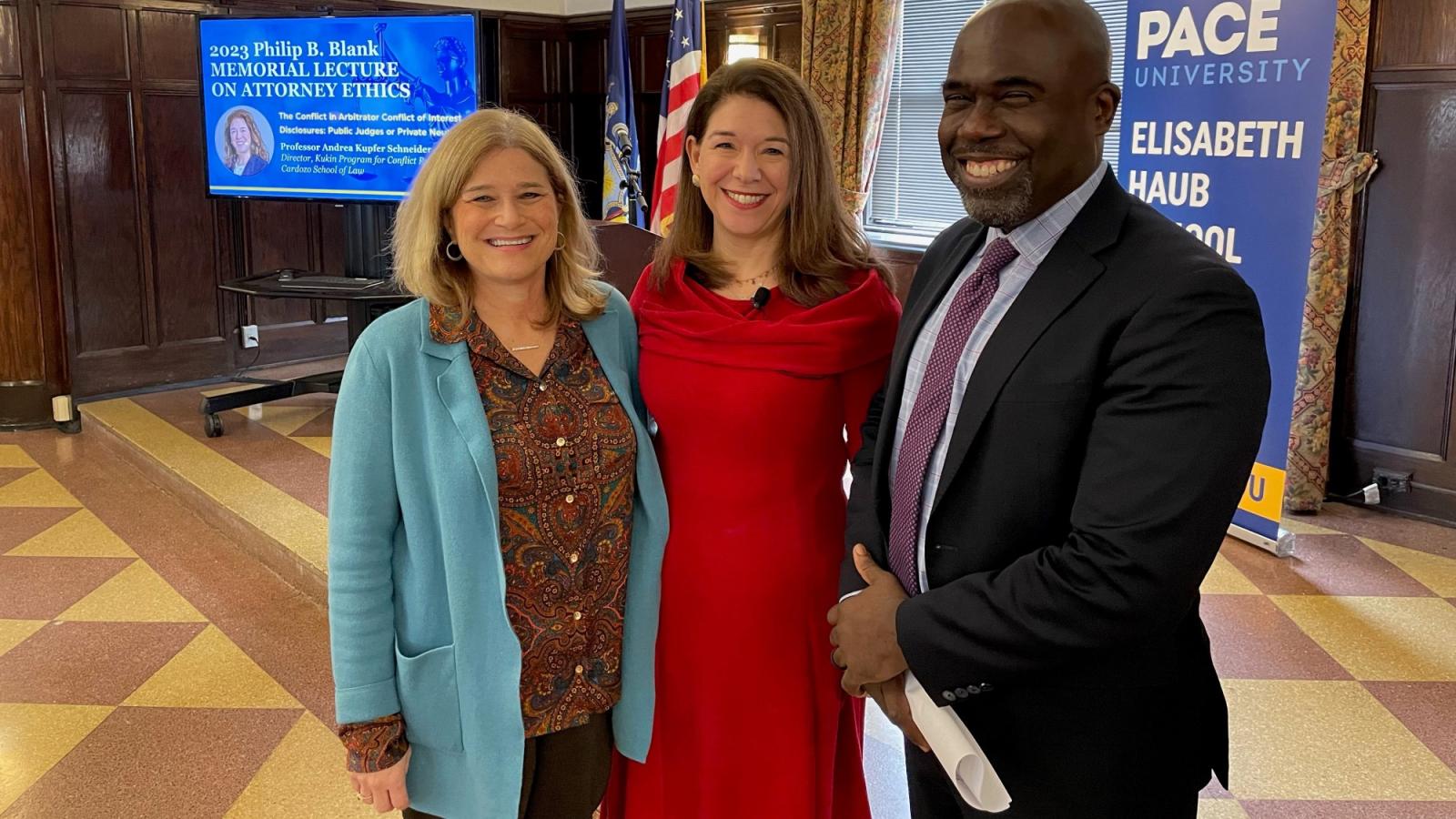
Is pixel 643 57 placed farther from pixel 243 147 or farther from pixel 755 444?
pixel 755 444

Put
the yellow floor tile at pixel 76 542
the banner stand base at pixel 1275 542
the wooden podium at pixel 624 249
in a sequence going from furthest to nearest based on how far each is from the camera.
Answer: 1. the yellow floor tile at pixel 76 542
2. the banner stand base at pixel 1275 542
3. the wooden podium at pixel 624 249

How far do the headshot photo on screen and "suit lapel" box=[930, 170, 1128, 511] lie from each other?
5.33 metres

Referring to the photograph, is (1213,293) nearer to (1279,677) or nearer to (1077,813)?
(1077,813)

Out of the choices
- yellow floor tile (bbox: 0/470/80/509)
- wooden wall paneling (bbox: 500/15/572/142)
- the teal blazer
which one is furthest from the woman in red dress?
wooden wall paneling (bbox: 500/15/572/142)

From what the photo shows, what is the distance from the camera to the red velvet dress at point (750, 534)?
1.71 m

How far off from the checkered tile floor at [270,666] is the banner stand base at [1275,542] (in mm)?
49

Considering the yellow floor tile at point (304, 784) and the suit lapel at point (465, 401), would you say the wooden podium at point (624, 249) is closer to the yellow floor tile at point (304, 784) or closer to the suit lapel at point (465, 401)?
the yellow floor tile at point (304, 784)

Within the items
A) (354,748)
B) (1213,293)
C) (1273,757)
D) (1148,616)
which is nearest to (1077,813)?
(1148,616)

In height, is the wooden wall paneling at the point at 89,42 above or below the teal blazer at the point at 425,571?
above

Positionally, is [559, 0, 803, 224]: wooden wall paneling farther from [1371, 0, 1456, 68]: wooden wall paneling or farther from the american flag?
[1371, 0, 1456, 68]: wooden wall paneling

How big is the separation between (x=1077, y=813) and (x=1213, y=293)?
1.98 feet

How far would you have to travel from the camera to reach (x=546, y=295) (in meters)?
1.70

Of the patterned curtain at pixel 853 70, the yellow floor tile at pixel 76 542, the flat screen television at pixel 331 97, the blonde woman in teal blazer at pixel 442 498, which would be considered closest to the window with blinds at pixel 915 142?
the patterned curtain at pixel 853 70

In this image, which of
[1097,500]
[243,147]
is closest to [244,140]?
[243,147]
